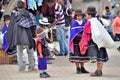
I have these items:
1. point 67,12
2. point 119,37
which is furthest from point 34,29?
point 119,37

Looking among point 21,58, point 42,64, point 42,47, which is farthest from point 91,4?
point 42,64

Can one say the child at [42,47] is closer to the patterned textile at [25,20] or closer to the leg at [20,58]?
the patterned textile at [25,20]

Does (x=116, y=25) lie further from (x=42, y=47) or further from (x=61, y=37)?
(x=42, y=47)

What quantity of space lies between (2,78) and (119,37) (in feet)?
31.9

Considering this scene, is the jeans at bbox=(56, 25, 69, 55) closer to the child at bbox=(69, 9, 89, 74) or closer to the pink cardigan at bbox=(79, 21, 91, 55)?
the child at bbox=(69, 9, 89, 74)

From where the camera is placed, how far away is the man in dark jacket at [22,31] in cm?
1247

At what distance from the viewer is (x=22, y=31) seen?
12539 millimetres

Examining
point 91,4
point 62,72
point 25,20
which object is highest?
point 91,4

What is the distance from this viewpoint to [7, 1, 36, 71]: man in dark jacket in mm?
12469

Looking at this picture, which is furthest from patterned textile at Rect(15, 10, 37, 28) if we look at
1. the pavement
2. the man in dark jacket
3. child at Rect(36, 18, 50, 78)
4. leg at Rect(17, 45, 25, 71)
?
the pavement

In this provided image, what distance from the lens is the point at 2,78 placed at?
11789 millimetres

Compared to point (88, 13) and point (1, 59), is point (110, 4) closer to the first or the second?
point (1, 59)

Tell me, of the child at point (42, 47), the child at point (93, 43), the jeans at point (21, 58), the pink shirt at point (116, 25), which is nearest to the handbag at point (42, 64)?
the child at point (42, 47)

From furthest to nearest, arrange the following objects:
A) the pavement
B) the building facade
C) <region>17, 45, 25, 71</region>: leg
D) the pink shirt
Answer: the building facade
the pink shirt
<region>17, 45, 25, 71</region>: leg
the pavement
